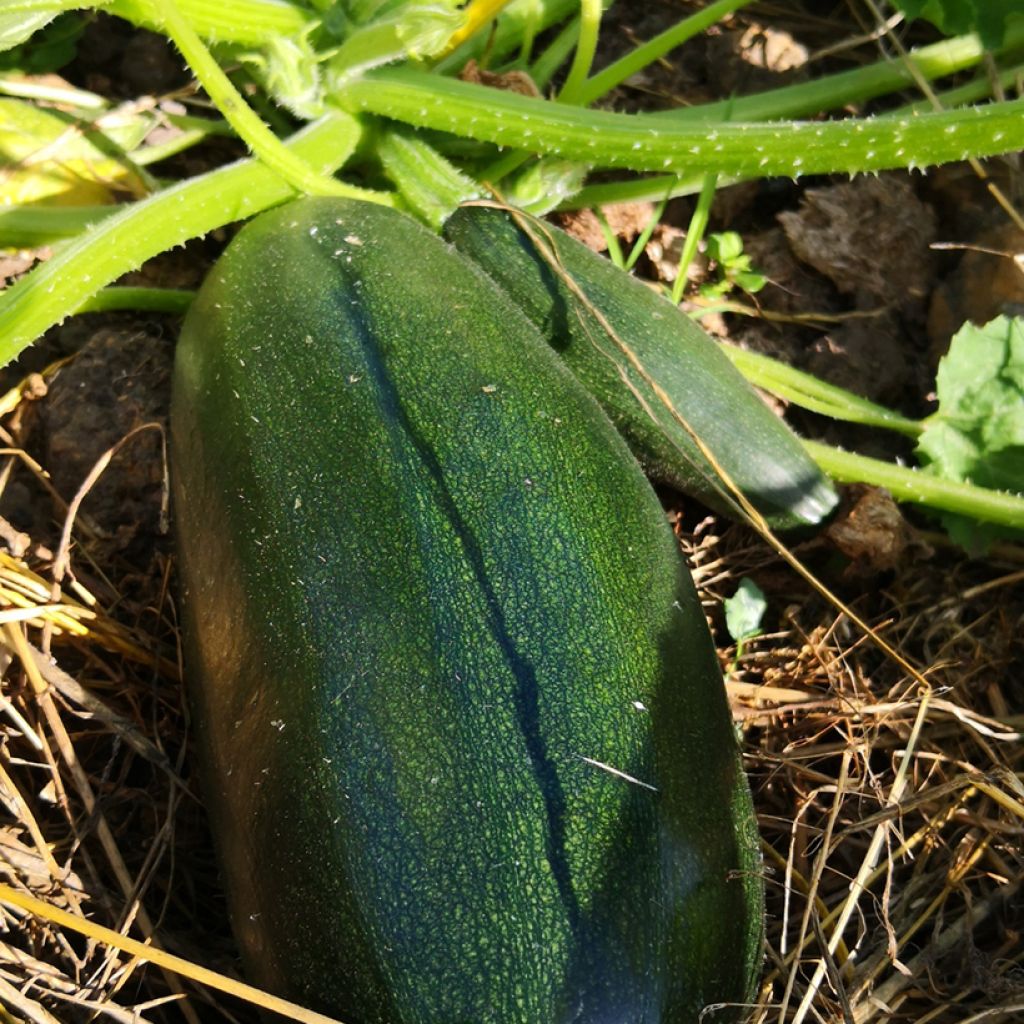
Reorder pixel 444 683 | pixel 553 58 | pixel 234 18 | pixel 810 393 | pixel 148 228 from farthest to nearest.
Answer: pixel 553 58 < pixel 810 393 < pixel 234 18 < pixel 148 228 < pixel 444 683

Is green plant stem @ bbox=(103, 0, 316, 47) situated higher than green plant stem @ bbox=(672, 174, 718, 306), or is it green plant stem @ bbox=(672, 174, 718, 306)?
green plant stem @ bbox=(103, 0, 316, 47)

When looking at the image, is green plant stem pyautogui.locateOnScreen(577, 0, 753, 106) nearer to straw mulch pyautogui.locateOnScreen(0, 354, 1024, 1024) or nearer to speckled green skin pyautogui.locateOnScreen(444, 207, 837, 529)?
speckled green skin pyautogui.locateOnScreen(444, 207, 837, 529)

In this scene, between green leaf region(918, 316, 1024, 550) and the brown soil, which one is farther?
green leaf region(918, 316, 1024, 550)

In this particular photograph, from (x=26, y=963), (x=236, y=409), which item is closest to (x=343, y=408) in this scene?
(x=236, y=409)

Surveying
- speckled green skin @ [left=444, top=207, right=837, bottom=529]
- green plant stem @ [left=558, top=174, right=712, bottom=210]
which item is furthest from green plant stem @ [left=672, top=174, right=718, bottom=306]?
speckled green skin @ [left=444, top=207, right=837, bottom=529]

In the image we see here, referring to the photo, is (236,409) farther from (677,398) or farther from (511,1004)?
(511,1004)

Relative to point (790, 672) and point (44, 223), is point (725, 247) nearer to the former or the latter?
point (790, 672)

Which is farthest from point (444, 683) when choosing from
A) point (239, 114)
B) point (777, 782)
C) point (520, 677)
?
point (239, 114)
